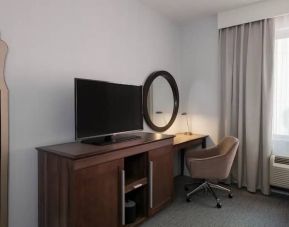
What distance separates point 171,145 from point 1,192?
5.52ft

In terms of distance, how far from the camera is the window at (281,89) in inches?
115

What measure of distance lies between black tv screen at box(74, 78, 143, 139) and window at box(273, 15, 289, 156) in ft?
6.06

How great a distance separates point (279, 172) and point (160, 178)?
1.57 metres

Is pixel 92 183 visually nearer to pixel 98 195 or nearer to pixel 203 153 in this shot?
pixel 98 195

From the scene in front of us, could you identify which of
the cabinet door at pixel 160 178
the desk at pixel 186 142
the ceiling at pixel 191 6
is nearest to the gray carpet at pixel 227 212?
the cabinet door at pixel 160 178

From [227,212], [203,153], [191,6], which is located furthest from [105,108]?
[191,6]

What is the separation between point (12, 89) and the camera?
5.92 feet

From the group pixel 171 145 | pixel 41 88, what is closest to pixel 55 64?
pixel 41 88

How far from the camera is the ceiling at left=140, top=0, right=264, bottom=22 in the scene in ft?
9.64

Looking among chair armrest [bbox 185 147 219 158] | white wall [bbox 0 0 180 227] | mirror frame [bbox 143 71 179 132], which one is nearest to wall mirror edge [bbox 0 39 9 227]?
white wall [bbox 0 0 180 227]

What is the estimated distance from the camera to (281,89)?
2977 mm

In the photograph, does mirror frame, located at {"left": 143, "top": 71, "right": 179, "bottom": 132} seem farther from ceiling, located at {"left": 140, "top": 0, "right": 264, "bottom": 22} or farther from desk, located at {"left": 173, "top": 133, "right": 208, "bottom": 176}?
ceiling, located at {"left": 140, "top": 0, "right": 264, "bottom": 22}

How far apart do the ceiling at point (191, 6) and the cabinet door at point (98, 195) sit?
2.17 meters

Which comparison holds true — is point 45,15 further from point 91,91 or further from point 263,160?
point 263,160
